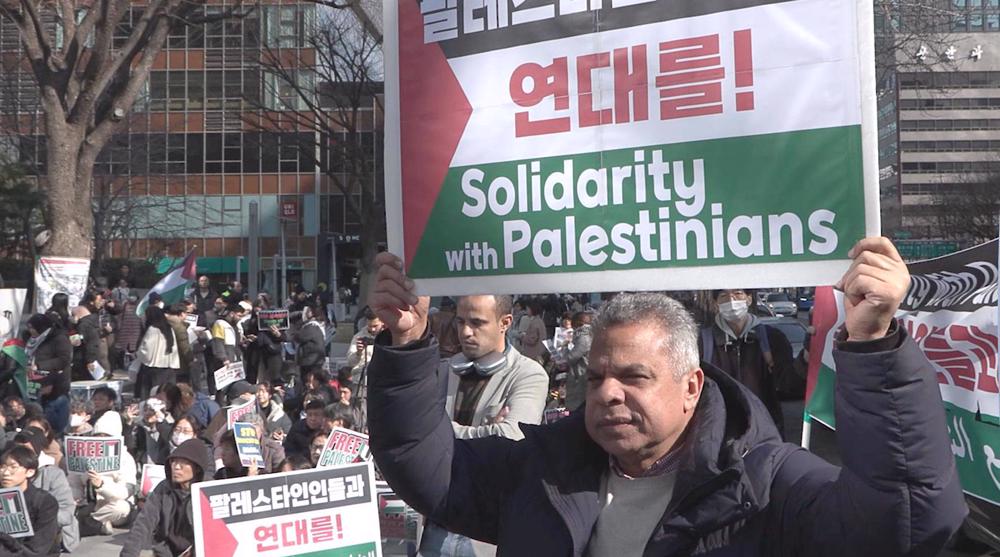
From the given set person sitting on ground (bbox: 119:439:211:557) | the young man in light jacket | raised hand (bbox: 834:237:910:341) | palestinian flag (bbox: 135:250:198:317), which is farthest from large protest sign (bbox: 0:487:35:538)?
palestinian flag (bbox: 135:250:198:317)

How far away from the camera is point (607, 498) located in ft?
8.55

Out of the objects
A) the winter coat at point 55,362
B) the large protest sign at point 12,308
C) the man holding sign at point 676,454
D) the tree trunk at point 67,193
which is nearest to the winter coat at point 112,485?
the winter coat at point 55,362

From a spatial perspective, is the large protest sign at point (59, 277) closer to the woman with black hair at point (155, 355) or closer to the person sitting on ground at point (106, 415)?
the woman with black hair at point (155, 355)

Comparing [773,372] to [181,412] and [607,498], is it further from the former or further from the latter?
[181,412]

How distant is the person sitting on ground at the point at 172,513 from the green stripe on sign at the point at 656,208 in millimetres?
4470

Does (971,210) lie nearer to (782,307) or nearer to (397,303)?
(782,307)

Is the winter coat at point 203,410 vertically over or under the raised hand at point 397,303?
under

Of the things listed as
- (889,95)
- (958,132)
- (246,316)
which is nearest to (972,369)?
(889,95)

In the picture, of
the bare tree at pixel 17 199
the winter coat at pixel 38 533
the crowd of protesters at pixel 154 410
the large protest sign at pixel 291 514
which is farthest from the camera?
the bare tree at pixel 17 199

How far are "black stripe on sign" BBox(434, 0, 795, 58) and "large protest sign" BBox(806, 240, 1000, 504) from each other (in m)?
4.05

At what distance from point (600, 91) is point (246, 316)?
18.6m

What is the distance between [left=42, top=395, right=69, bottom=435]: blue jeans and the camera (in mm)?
14867

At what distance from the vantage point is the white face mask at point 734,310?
7.44m

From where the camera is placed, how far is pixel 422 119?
3377 millimetres
